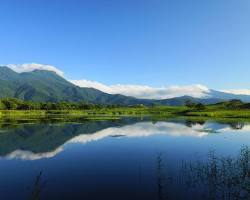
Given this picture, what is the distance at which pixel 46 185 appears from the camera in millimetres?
29719

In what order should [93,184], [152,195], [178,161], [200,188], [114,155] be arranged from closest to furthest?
[152,195] → [200,188] → [93,184] → [178,161] → [114,155]

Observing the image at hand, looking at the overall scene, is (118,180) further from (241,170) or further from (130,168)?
(241,170)

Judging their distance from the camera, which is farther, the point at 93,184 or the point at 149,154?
the point at 149,154

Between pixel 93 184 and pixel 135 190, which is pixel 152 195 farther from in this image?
pixel 93 184

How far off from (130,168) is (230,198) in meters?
15.6

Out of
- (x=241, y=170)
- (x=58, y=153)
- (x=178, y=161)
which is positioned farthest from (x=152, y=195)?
(x=58, y=153)

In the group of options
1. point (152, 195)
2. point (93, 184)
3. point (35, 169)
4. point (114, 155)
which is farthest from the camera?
point (114, 155)

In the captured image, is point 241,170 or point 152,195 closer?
point 152,195

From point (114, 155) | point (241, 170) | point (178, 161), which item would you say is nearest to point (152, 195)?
point (241, 170)

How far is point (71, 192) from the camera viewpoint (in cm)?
2739

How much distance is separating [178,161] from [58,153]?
71.4 ft

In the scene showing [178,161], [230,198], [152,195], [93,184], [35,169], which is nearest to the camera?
[230,198]

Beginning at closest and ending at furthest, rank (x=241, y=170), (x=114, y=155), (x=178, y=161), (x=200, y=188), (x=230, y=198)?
(x=230, y=198)
(x=200, y=188)
(x=241, y=170)
(x=178, y=161)
(x=114, y=155)

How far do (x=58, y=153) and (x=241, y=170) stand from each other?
102ft
